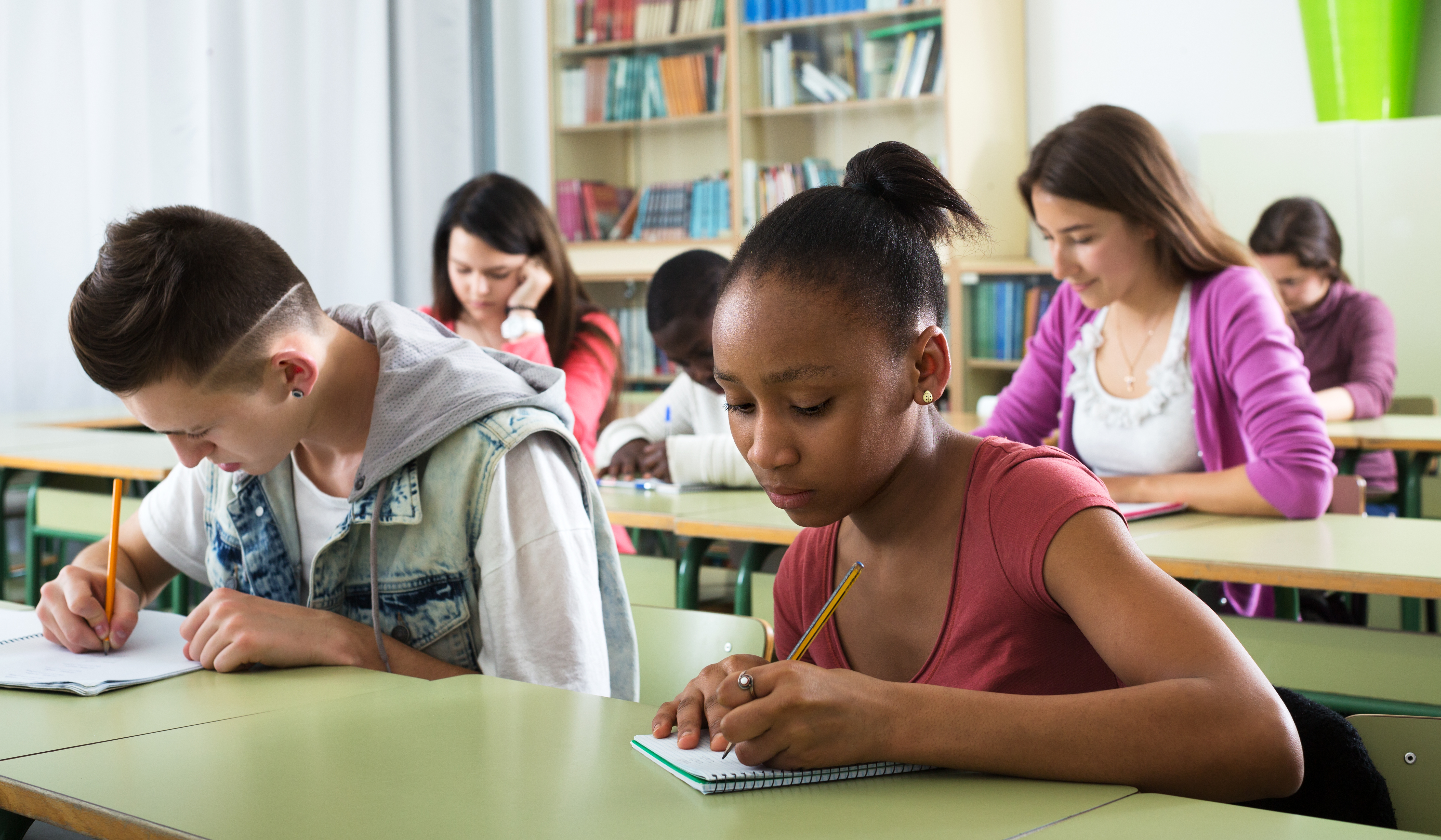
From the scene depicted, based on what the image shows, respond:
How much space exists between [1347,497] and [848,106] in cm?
301

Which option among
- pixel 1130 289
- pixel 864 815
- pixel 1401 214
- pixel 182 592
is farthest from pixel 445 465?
pixel 1401 214

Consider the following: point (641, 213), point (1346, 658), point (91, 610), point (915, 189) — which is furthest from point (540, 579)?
point (641, 213)

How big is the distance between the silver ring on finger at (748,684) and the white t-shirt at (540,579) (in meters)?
0.50

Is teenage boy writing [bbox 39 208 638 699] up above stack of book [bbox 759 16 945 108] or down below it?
below

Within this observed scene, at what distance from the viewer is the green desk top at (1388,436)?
2938 millimetres

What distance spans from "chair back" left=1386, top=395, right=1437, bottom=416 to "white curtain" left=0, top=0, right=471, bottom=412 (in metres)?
3.77

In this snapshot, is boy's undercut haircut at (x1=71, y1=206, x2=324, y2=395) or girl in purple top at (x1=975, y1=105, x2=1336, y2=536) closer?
boy's undercut haircut at (x1=71, y1=206, x2=324, y2=395)

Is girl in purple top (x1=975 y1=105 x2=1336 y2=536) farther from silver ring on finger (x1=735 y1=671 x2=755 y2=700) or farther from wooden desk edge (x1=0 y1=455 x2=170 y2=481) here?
wooden desk edge (x1=0 y1=455 x2=170 y2=481)

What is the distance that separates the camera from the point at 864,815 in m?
0.76

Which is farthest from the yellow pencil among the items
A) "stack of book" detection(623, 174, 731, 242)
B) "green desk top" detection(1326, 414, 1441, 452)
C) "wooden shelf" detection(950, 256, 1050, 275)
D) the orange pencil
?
"stack of book" detection(623, 174, 731, 242)

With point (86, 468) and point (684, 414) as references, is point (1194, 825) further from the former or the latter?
point (86, 468)

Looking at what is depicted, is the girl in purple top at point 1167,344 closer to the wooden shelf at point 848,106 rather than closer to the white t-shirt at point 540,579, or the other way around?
the white t-shirt at point 540,579

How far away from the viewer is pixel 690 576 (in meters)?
2.21

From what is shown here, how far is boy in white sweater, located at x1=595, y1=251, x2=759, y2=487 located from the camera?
2.62 metres
